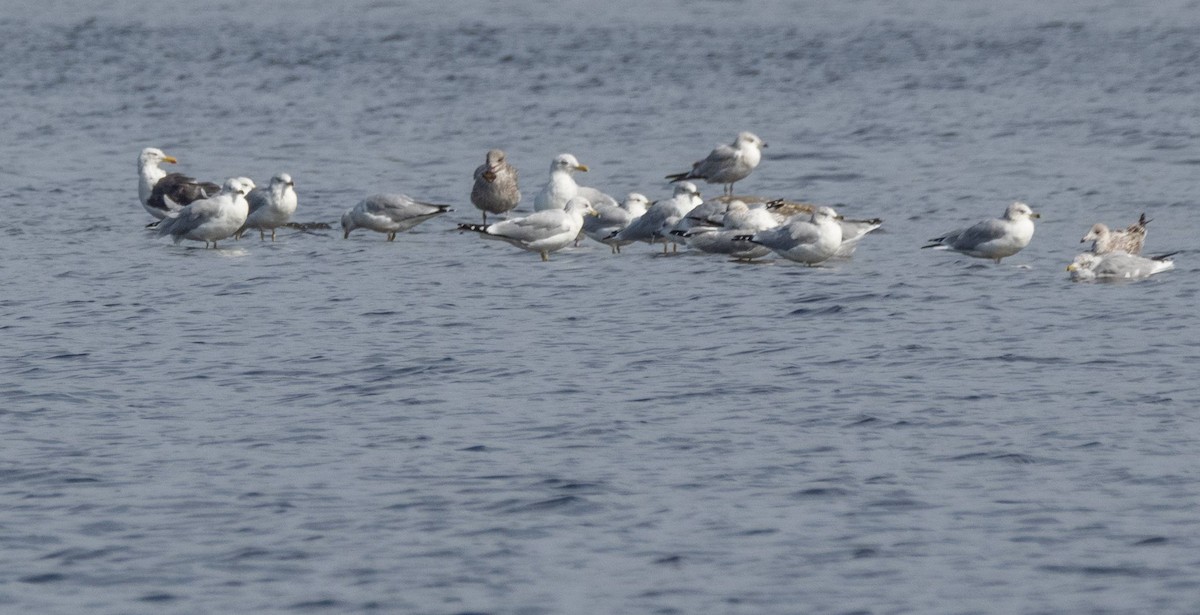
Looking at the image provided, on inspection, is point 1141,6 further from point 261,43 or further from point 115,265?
point 115,265

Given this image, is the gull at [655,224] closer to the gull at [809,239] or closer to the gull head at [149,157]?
the gull at [809,239]

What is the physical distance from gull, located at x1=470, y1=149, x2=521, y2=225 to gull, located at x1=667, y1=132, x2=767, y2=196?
298 cm

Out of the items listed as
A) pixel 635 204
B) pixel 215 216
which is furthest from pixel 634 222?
pixel 215 216

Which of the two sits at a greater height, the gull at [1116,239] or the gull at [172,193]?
the gull at [172,193]

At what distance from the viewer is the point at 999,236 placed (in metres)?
22.6

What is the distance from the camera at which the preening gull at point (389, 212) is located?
26.0m

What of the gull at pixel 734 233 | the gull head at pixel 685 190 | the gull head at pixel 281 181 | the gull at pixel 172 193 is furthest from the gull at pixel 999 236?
the gull at pixel 172 193

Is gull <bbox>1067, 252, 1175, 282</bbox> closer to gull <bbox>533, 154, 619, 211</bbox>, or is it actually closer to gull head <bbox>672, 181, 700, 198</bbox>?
gull head <bbox>672, 181, 700, 198</bbox>

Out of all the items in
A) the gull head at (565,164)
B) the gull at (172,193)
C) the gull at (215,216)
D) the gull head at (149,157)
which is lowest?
the gull at (215,216)

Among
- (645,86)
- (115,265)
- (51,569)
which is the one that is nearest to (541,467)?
(51,569)

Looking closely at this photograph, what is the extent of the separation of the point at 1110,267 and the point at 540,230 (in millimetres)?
7048

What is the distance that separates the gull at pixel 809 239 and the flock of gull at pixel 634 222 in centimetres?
1

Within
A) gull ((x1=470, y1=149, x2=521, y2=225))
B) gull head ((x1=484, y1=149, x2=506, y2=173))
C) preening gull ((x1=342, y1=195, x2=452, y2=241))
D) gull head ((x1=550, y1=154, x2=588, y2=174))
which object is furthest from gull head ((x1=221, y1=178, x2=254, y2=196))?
gull head ((x1=550, y1=154, x2=588, y2=174))

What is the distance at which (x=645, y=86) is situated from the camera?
48250 mm
